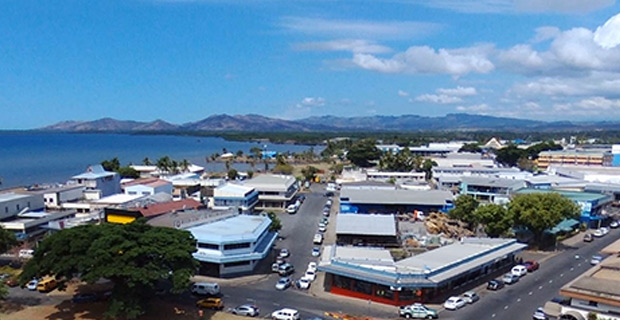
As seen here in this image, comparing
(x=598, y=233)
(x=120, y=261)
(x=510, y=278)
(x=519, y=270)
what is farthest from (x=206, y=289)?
(x=598, y=233)

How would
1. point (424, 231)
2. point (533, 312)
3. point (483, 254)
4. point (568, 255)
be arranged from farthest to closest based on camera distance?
point (424, 231) → point (568, 255) → point (483, 254) → point (533, 312)

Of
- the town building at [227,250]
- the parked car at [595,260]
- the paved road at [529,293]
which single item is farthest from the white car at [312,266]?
the parked car at [595,260]

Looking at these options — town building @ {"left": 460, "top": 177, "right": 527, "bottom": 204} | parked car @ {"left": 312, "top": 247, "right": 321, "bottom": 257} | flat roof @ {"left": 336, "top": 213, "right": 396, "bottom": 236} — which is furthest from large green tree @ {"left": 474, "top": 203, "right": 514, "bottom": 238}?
town building @ {"left": 460, "top": 177, "right": 527, "bottom": 204}

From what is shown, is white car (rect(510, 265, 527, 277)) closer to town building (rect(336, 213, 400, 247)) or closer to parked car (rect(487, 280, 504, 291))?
parked car (rect(487, 280, 504, 291))

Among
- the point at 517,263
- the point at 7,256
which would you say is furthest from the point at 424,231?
the point at 7,256

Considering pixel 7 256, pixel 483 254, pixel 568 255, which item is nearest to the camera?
pixel 483 254

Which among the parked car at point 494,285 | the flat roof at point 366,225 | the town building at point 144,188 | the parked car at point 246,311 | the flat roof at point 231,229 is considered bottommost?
the parked car at point 494,285

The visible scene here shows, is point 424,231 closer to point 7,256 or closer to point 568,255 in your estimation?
point 568,255

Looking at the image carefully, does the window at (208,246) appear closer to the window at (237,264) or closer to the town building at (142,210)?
the window at (237,264)
